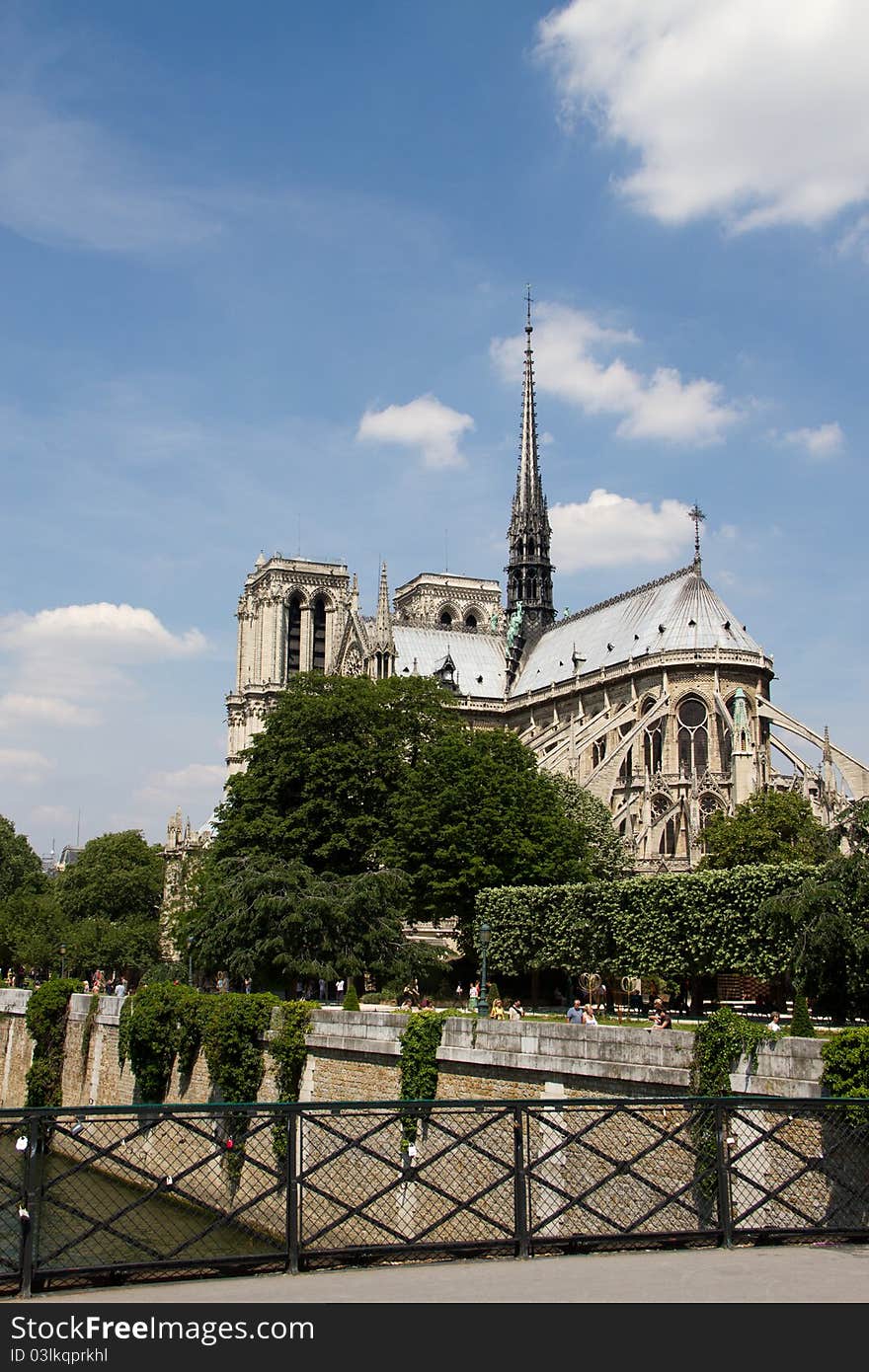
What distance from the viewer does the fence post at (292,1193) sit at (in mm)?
11125

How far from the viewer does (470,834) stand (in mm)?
47250

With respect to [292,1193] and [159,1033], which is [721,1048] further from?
[159,1033]

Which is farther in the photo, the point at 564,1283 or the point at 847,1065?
the point at 847,1065

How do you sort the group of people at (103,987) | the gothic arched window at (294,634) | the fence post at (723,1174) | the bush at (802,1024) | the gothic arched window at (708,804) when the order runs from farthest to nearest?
the gothic arched window at (294,634), the gothic arched window at (708,804), the group of people at (103,987), the bush at (802,1024), the fence post at (723,1174)

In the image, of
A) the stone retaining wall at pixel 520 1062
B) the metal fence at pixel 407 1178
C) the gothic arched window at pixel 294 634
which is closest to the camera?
the metal fence at pixel 407 1178

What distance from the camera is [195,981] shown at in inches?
2138

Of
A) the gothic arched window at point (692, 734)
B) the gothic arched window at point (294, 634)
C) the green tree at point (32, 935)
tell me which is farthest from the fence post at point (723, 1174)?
the gothic arched window at point (294, 634)

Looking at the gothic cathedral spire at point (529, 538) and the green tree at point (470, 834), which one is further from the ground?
the gothic cathedral spire at point (529, 538)

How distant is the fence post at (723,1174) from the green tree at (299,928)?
975 inches

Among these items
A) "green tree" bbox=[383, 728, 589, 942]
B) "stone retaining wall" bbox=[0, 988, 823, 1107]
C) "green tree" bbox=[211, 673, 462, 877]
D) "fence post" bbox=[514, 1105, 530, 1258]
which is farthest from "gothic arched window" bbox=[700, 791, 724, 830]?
"fence post" bbox=[514, 1105, 530, 1258]

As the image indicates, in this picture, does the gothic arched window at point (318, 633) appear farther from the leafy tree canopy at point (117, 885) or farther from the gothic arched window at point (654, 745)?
the gothic arched window at point (654, 745)

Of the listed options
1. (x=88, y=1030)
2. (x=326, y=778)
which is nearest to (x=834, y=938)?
(x=88, y=1030)

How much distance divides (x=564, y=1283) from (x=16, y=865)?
98.2 meters
